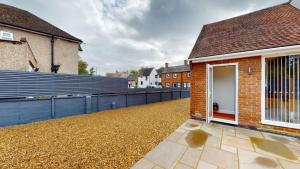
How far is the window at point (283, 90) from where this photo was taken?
156 inches

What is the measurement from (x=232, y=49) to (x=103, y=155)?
579cm

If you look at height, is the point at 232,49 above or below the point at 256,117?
above

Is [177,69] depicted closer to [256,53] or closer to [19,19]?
[256,53]

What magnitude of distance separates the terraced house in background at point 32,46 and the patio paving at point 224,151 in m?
7.24

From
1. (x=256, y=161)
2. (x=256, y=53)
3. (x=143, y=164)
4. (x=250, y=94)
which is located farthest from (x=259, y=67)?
(x=143, y=164)

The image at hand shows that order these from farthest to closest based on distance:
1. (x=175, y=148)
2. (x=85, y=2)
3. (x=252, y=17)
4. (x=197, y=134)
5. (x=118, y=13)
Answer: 1. (x=118, y=13)
2. (x=85, y=2)
3. (x=252, y=17)
4. (x=197, y=134)
5. (x=175, y=148)

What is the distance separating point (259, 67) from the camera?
4.40m

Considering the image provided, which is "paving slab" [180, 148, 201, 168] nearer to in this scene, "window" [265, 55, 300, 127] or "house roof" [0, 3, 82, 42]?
"window" [265, 55, 300, 127]

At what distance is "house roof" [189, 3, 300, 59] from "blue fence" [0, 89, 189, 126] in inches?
231

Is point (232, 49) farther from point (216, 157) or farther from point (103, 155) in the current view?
point (103, 155)

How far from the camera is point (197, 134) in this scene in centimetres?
414

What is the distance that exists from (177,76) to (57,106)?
28451mm

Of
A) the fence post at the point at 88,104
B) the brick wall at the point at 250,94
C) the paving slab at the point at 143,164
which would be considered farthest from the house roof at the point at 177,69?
the paving slab at the point at 143,164

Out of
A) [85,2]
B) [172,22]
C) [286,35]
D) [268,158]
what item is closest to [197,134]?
[268,158]
